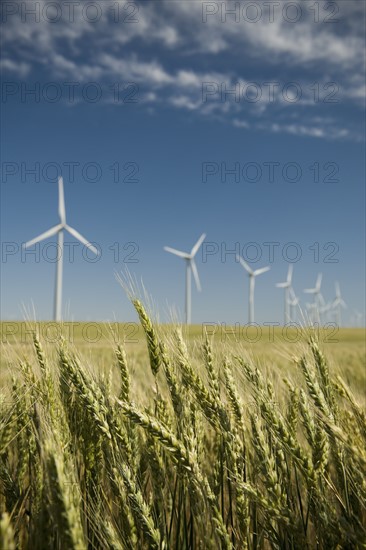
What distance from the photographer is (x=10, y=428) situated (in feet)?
9.55

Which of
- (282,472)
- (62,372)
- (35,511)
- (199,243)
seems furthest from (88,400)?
(199,243)

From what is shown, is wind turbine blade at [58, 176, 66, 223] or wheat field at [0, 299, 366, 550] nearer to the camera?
wheat field at [0, 299, 366, 550]

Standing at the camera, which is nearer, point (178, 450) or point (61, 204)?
point (178, 450)

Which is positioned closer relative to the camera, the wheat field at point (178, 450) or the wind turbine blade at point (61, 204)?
the wheat field at point (178, 450)

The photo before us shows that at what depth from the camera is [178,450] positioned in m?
2.31

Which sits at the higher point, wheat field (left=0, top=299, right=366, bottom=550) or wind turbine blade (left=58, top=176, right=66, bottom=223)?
wind turbine blade (left=58, top=176, right=66, bottom=223)

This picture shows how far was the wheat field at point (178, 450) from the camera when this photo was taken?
2297 millimetres

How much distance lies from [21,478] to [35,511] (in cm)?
44

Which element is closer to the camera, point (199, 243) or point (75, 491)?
point (75, 491)

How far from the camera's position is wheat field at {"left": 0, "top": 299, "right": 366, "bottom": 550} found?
230 centimetres

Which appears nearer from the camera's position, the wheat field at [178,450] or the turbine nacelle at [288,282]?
the wheat field at [178,450]

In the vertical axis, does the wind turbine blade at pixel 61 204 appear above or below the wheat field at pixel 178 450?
above

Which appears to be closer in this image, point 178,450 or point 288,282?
point 178,450

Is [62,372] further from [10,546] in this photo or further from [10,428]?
[10,546]
